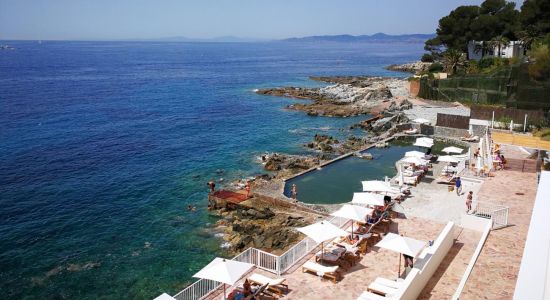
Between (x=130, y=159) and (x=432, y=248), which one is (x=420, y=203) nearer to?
(x=432, y=248)

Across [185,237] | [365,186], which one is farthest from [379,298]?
[185,237]

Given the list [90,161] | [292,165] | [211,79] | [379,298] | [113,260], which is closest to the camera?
[379,298]

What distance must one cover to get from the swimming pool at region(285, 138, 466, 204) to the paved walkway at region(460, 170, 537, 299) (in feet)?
26.8

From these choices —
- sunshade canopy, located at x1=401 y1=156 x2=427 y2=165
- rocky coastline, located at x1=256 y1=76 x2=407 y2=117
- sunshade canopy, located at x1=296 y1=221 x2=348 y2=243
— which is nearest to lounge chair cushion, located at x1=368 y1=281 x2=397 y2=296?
sunshade canopy, located at x1=296 y1=221 x2=348 y2=243

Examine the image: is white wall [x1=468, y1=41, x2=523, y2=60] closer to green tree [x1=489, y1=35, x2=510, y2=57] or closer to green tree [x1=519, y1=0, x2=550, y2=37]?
green tree [x1=489, y1=35, x2=510, y2=57]

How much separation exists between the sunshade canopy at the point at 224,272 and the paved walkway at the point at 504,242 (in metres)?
6.73

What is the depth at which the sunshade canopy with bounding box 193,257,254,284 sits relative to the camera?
42.6 feet

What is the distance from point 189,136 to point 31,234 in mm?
25211

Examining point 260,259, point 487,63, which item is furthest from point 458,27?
point 260,259

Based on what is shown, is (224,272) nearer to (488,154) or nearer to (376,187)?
(376,187)

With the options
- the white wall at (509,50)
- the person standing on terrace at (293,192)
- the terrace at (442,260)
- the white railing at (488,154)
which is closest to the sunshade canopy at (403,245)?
the terrace at (442,260)

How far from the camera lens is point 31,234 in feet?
80.6

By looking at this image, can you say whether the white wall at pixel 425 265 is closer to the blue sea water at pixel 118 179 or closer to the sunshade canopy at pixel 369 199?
the sunshade canopy at pixel 369 199

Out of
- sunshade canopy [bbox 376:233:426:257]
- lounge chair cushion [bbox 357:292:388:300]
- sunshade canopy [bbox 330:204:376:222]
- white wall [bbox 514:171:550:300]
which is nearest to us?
white wall [bbox 514:171:550:300]
